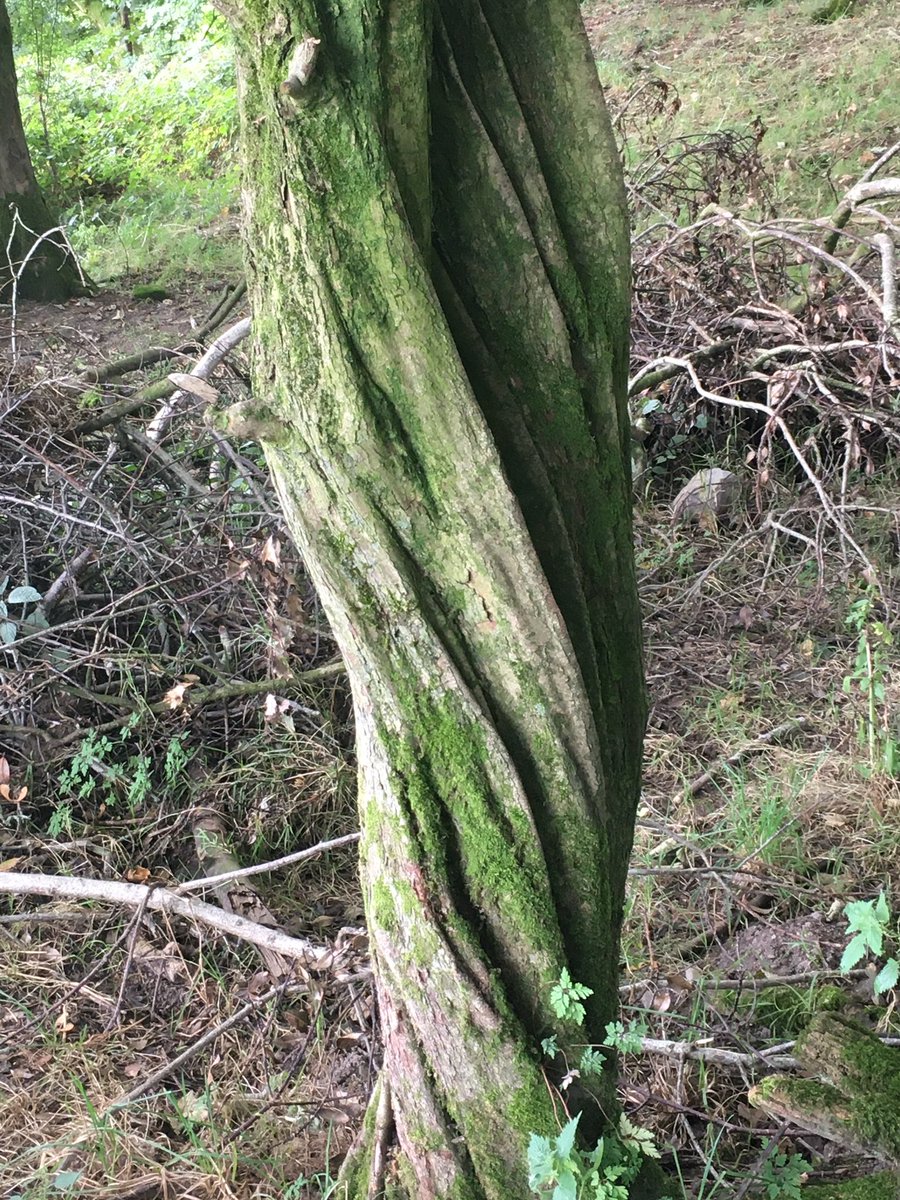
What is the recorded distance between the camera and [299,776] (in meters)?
3.36

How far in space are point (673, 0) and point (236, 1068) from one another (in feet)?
38.6

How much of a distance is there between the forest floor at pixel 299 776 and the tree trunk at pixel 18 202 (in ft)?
11.5

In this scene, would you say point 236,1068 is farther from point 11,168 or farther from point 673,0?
point 673,0

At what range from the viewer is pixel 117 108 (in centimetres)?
1186

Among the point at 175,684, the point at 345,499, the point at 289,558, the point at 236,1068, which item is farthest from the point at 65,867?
the point at 345,499

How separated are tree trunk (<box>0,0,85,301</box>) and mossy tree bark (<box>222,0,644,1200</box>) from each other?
6740 mm

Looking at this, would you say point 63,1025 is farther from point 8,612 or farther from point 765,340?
point 765,340

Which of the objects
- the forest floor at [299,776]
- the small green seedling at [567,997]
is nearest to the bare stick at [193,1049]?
the forest floor at [299,776]

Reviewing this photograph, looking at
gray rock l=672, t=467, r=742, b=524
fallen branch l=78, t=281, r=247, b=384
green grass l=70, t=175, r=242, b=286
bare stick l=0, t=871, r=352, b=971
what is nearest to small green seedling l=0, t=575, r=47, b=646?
bare stick l=0, t=871, r=352, b=971

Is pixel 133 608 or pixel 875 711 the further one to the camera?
pixel 133 608

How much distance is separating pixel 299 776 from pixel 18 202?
244 inches

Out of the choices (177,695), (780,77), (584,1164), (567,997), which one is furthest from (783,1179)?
(780,77)

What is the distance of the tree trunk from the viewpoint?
24.0 feet

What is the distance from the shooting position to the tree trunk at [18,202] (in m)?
7.32
